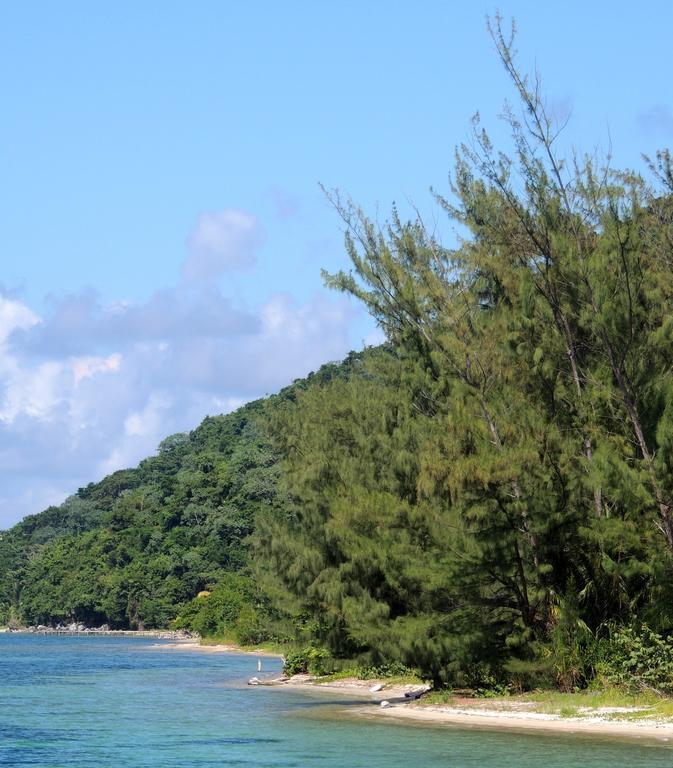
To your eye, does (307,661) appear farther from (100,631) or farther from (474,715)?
(100,631)

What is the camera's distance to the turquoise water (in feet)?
75.0

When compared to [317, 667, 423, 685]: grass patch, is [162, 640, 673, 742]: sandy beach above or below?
below

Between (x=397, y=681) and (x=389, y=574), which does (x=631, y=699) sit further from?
(x=397, y=681)

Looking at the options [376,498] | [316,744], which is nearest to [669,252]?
[376,498]

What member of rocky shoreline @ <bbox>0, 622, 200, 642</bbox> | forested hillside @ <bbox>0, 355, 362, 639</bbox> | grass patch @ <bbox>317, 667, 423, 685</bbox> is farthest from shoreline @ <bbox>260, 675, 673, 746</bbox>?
rocky shoreline @ <bbox>0, 622, 200, 642</bbox>

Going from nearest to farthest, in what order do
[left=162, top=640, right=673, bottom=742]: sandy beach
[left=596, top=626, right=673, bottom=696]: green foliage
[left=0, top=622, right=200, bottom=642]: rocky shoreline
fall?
1. [left=162, top=640, right=673, bottom=742]: sandy beach
2. [left=596, top=626, right=673, bottom=696]: green foliage
3. [left=0, top=622, right=200, bottom=642]: rocky shoreline

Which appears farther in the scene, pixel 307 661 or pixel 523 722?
pixel 307 661

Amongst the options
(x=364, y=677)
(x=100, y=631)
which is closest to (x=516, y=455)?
(x=364, y=677)

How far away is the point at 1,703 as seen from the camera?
4122 cm

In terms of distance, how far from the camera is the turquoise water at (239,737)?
2286 centimetres

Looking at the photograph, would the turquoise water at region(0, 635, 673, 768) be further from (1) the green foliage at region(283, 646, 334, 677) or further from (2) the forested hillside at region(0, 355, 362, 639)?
(2) the forested hillside at region(0, 355, 362, 639)

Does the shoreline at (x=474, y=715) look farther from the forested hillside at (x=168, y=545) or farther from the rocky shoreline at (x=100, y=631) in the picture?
the rocky shoreline at (x=100, y=631)

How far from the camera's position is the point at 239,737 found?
91.5 ft

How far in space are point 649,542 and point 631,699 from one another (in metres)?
3.61
